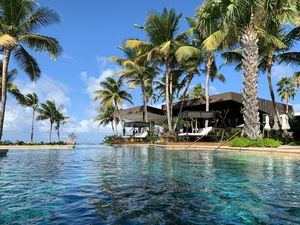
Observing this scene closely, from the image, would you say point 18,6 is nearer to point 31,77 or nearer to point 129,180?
point 31,77

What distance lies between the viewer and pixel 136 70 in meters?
37.1

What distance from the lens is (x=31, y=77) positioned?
19203 millimetres

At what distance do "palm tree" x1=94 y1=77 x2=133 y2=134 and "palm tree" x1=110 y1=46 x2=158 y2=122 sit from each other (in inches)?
212

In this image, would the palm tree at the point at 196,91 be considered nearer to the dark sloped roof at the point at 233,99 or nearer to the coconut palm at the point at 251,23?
the dark sloped roof at the point at 233,99

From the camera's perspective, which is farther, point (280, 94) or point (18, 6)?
point (280, 94)

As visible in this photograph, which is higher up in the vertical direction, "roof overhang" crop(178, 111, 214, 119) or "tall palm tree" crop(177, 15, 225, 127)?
"tall palm tree" crop(177, 15, 225, 127)

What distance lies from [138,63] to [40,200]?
32.1m

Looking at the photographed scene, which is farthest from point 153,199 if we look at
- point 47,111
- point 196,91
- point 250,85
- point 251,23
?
point 47,111

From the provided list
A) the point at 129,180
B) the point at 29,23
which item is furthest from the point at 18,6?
the point at 129,180

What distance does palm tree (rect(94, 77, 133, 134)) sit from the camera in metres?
44.8

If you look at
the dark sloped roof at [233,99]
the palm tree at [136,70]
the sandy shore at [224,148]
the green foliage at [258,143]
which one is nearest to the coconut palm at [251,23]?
the green foliage at [258,143]

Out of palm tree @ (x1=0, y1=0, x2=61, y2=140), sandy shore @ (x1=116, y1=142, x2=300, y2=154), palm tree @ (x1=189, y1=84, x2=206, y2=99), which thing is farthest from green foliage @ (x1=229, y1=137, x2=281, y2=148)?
palm tree @ (x1=189, y1=84, x2=206, y2=99)

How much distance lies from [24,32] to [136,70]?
64.8 feet

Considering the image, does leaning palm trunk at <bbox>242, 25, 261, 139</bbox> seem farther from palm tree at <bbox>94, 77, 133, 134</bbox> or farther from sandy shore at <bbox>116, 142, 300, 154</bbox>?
palm tree at <bbox>94, 77, 133, 134</bbox>
